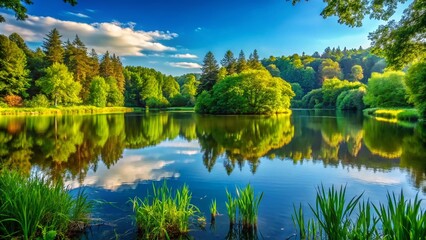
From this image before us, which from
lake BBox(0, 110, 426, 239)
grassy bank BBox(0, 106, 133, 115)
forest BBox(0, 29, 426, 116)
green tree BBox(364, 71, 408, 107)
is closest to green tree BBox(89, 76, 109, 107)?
forest BBox(0, 29, 426, 116)

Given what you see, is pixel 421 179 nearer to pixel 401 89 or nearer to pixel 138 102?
pixel 401 89

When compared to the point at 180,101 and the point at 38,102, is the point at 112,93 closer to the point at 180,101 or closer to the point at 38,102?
the point at 180,101

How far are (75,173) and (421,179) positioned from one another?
39.9 feet

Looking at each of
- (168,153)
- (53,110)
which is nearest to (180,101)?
(53,110)

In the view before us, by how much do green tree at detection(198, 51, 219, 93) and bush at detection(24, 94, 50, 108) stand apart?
105 ft

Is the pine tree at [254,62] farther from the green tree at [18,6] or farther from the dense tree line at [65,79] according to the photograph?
the green tree at [18,6]

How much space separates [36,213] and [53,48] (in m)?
69.5

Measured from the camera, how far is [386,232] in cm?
390

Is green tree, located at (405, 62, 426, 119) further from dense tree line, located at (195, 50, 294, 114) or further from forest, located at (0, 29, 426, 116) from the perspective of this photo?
dense tree line, located at (195, 50, 294, 114)

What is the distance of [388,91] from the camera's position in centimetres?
6041

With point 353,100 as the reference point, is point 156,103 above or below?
below

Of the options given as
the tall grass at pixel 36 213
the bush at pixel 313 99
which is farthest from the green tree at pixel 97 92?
the bush at pixel 313 99

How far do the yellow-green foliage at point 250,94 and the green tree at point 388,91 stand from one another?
1995cm

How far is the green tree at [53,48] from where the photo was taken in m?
63.7
